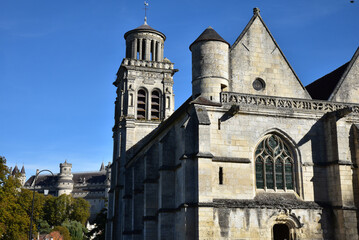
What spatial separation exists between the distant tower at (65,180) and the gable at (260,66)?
356ft

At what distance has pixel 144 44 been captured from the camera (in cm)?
4062

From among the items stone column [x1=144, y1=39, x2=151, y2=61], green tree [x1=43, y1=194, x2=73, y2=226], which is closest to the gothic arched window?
stone column [x1=144, y1=39, x2=151, y2=61]

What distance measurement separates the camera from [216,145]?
1875 centimetres

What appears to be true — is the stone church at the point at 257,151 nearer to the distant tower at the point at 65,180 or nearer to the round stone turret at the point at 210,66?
the round stone turret at the point at 210,66

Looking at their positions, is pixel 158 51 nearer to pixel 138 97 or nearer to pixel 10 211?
pixel 138 97

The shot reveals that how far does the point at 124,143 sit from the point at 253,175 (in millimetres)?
19660

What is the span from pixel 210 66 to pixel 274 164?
5478 mm

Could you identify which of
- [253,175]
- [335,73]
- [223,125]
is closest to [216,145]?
[223,125]

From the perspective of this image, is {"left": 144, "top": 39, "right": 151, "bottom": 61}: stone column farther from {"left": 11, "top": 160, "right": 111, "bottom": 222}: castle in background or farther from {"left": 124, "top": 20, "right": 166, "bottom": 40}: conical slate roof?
{"left": 11, "top": 160, "right": 111, "bottom": 222}: castle in background

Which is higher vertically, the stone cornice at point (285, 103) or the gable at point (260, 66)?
the gable at point (260, 66)

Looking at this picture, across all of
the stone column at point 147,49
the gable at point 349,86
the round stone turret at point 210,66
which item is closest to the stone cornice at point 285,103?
the round stone turret at point 210,66

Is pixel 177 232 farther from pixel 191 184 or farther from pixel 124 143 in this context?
pixel 124 143

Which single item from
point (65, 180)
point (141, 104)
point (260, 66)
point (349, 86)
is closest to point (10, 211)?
point (141, 104)

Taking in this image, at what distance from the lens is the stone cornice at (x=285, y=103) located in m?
19.7
